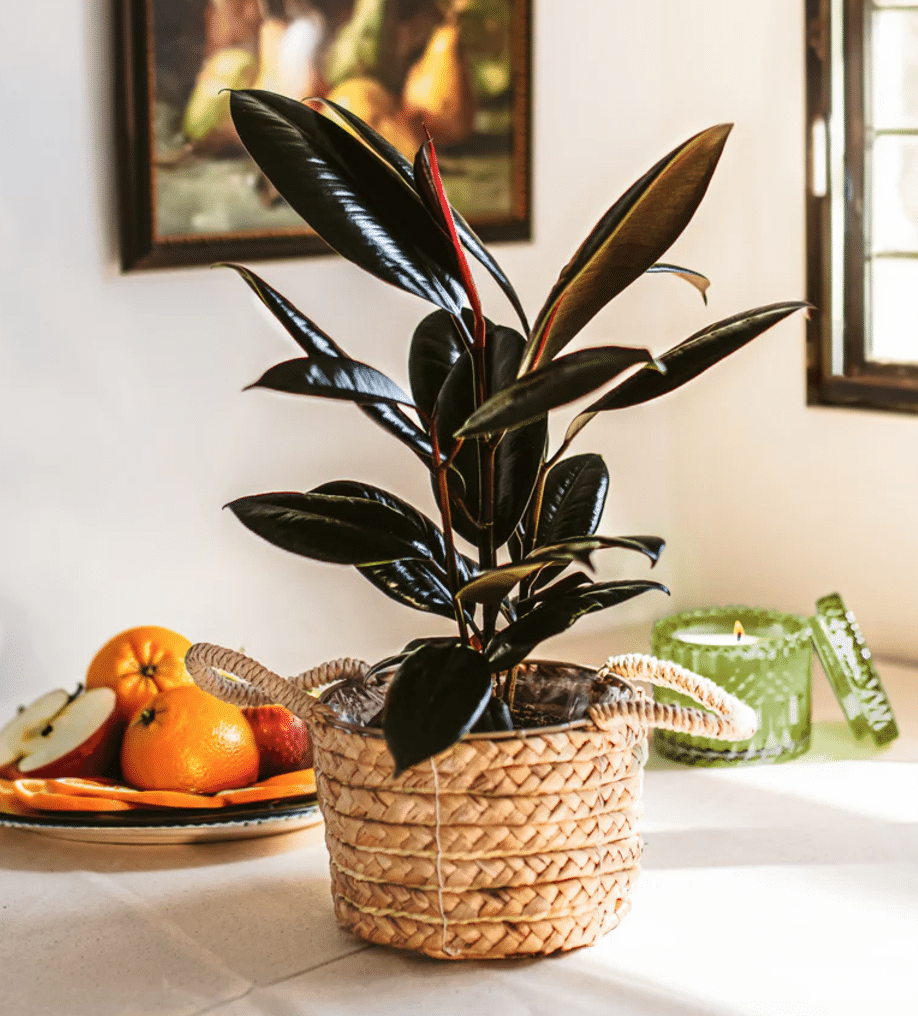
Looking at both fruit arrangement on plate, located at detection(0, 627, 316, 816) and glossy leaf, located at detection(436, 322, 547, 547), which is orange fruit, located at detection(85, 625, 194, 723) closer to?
fruit arrangement on plate, located at detection(0, 627, 316, 816)

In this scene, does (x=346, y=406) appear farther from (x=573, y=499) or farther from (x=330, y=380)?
(x=330, y=380)

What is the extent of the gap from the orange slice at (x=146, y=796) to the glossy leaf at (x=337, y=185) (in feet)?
1.40

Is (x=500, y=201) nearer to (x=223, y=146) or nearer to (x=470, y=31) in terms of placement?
(x=470, y=31)

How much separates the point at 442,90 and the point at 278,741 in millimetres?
1005

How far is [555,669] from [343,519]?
0.23 meters

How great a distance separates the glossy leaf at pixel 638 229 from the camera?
0.72 meters

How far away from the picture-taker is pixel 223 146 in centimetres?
158

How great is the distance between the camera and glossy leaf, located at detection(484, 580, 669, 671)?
79 centimetres

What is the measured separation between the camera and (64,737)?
1.07 m

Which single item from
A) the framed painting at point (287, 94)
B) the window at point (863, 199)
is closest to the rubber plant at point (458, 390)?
the framed painting at point (287, 94)

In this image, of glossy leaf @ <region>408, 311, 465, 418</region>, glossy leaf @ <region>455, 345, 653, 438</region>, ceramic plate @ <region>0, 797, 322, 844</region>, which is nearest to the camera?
glossy leaf @ <region>455, 345, 653, 438</region>

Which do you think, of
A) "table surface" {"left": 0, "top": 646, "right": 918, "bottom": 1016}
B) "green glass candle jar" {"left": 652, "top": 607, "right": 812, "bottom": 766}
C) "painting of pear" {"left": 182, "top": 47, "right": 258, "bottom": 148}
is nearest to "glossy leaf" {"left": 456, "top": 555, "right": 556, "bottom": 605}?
"table surface" {"left": 0, "top": 646, "right": 918, "bottom": 1016}

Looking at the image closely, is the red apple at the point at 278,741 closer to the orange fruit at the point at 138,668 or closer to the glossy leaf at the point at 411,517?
the orange fruit at the point at 138,668

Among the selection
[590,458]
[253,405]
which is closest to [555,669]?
[590,458]
